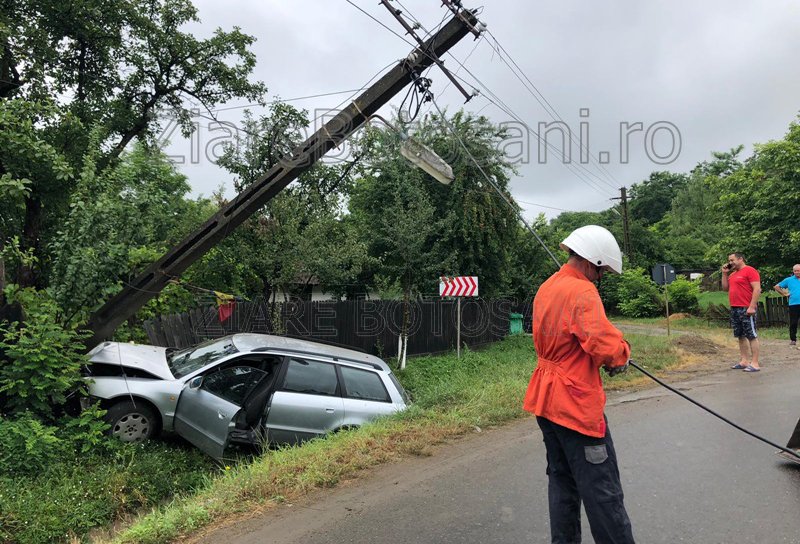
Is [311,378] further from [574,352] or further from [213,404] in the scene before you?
[574,352]

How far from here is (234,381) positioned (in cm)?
670

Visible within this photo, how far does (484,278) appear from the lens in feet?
60.1

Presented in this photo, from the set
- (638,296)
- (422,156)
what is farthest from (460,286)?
(638,296)

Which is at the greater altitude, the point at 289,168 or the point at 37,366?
the point at 289,168

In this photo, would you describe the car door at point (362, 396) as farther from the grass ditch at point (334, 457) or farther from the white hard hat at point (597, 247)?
the white hard hat at point (597, 247)

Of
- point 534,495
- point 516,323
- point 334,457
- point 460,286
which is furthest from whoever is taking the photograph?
point 516,323

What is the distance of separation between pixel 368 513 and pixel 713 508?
95.3 inches

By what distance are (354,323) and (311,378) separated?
7708 mm

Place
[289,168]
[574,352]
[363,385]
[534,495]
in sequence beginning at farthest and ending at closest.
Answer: [289,168] < [363,385] < [534,495] < [574,352]

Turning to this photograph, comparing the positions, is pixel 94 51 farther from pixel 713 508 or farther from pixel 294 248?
pixel 713 508

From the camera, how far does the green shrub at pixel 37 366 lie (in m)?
6.16

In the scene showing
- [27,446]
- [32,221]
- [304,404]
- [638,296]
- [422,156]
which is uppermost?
[422,156]

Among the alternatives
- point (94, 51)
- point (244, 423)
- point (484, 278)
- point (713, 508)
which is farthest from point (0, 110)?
point (484, 278)

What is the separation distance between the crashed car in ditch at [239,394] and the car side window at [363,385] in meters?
0.01
